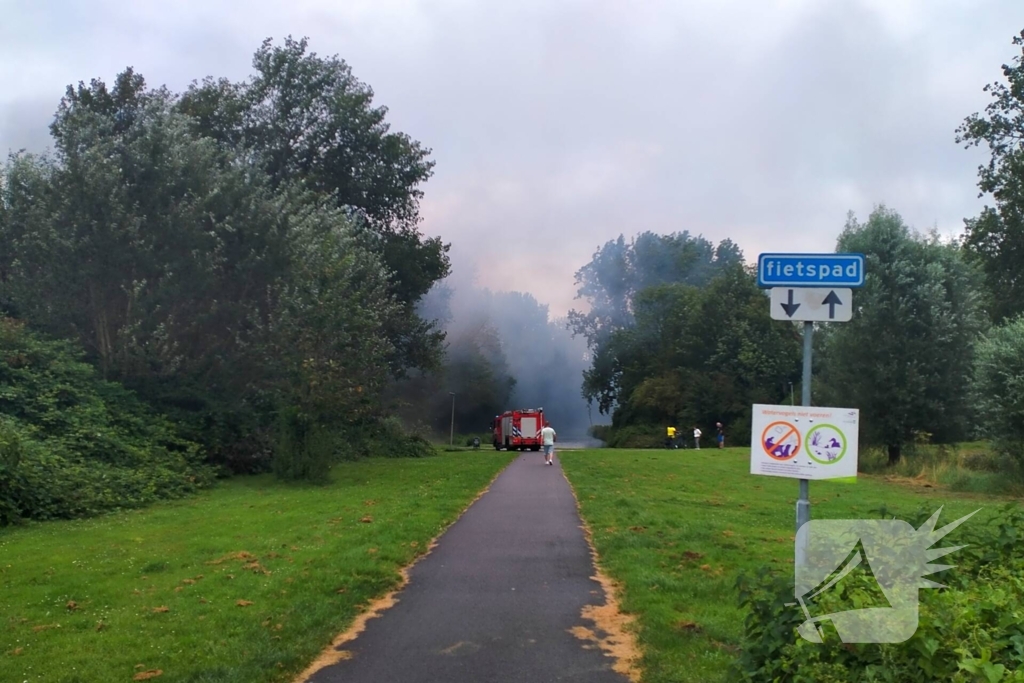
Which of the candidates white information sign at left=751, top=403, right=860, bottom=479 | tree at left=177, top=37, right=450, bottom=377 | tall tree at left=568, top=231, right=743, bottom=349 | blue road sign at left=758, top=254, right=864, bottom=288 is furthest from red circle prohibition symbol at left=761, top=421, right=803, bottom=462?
tall tree at left=568, top=231, right=743, bottom=349

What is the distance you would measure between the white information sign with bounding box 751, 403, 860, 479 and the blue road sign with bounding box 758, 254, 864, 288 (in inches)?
33.2

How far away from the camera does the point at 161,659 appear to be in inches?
276

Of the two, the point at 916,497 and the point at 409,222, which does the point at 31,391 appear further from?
the point at 409,222

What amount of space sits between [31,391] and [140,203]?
686cm

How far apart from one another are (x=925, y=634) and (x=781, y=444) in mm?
2250

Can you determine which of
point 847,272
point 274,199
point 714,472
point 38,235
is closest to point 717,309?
point 714,472

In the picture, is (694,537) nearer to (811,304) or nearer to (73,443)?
(811,304)

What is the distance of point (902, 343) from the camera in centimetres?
3222

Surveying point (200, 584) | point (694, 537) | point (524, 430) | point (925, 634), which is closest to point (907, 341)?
point (694, 537)

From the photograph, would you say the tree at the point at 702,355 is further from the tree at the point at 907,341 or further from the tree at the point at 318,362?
the tree at the point at 318,362

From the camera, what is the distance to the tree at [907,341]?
31875 mm

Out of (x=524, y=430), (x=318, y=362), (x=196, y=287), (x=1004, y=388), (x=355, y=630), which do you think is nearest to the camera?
(x=355, y=630)

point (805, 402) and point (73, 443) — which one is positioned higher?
point (805, 402)

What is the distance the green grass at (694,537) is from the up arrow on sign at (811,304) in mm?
1373
